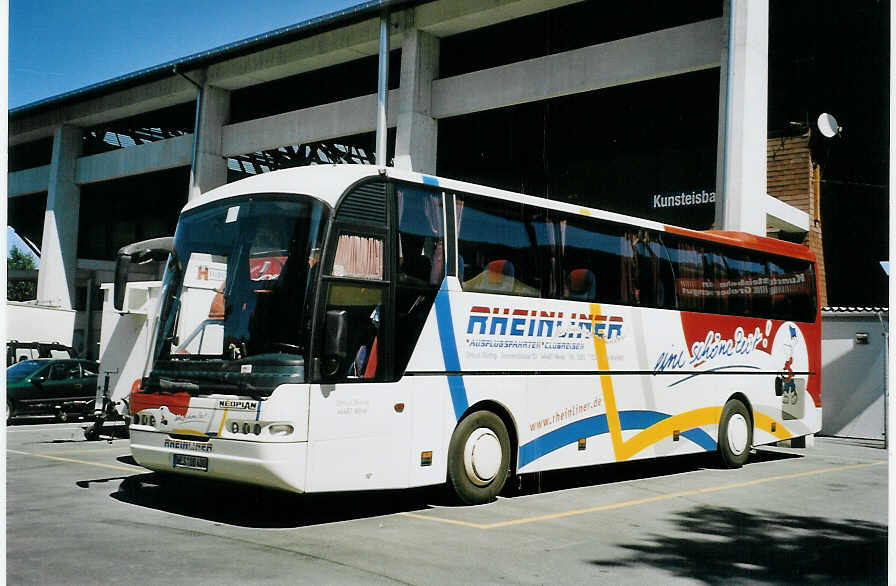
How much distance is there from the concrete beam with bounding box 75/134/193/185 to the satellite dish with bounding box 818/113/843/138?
61.4 feet

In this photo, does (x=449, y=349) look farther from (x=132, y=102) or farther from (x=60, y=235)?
(x=60, y=235)

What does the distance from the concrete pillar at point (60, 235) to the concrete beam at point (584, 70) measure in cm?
1513

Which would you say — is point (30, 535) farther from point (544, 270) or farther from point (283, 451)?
point (544, 270)

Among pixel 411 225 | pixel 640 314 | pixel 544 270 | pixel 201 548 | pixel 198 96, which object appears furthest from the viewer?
pixel 198 96

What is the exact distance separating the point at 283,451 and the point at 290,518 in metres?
1.13

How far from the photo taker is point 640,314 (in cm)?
1232

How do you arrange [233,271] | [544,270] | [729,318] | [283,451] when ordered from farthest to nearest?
[729,318] → [544,270] → [233,271] → [283,451]

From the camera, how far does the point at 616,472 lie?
13.4 metres

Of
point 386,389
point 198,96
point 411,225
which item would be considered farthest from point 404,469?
point 198,96

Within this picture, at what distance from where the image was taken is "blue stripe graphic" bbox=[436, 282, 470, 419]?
31.1 feet

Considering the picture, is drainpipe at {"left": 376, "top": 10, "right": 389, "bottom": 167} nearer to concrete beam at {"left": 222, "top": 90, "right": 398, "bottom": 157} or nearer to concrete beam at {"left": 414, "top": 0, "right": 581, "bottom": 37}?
concrete beam at {"left": 414, "top": 0, "right": 581, "bottom": 37}

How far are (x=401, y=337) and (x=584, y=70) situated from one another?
13541 mm

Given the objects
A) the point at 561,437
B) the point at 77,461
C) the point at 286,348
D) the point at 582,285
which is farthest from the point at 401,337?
the point at 77,461

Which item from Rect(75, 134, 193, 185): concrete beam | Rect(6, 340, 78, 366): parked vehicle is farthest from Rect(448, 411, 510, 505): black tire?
Rect(75, 134, 193, 185): concrete beam
